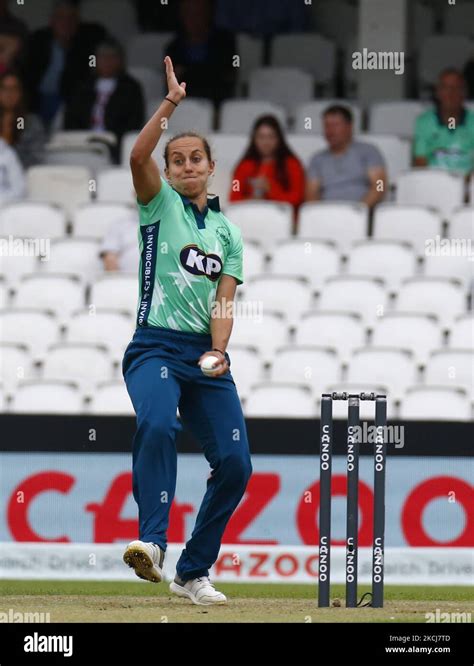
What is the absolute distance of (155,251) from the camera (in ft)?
24.3

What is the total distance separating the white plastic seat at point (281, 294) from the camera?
43.0 ft

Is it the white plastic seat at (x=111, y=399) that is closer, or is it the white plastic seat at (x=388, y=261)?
the white plastic seat at (x=111, y=399)

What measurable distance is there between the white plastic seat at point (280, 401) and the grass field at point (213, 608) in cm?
220

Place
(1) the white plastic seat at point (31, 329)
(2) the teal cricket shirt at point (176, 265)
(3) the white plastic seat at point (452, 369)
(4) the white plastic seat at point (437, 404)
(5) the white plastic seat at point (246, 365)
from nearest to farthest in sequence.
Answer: (2) the teal cricket shirt at point (176, 265) → (4) the white plastic seat at point (437, 404) → (3) the white plastic seat at point (452, 369) → (5) the white plastic seat at point (246, 365) → (1) the white plastic seat at point (31, 329)

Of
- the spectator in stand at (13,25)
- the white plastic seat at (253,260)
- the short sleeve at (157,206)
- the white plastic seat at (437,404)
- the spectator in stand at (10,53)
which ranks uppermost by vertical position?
the spectator in stand at (13,25)

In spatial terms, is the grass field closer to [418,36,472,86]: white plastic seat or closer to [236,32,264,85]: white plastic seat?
[418,36,472,86]: white plastic seat

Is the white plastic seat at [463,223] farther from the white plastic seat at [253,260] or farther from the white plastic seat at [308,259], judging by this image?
the white plastic seat at [253,260]

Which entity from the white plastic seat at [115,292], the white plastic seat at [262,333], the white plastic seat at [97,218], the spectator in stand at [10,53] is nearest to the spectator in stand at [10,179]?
the white plastic seat at [97,218]

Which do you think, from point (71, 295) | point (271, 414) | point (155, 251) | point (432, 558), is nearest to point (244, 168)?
point (71, 295)

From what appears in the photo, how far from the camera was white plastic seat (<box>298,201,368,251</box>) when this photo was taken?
13883mm

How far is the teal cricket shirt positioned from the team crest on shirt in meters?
0.04

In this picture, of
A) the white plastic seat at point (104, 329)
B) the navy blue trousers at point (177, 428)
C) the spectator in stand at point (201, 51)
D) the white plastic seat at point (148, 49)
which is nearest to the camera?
the navy blue trousers at point (177, 428)

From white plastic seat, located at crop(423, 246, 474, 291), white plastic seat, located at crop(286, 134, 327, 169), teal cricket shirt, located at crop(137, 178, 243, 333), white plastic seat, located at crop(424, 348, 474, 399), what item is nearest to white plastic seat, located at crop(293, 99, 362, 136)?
white plastic seat, located at crop(286, 134, 327, 169)

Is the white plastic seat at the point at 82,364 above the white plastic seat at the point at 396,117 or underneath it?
underneath
